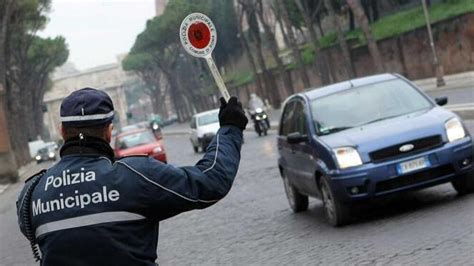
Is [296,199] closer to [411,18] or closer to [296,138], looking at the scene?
[296,138]

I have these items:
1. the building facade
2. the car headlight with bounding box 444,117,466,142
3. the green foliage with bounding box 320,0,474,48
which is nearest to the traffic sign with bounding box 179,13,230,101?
the car headlight with bounding box 444,117,466,142

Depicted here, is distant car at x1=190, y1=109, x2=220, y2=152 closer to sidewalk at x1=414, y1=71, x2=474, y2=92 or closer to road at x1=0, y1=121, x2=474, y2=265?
sidewalk at x1=414, y1=71, x2=474, y2=92

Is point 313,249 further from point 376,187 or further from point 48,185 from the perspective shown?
point 48,185

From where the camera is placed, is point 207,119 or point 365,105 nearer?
point 365,105

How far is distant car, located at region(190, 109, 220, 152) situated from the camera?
32875mm

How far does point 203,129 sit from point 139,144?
510 centimetres

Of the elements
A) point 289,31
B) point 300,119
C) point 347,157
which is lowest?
point 347,157

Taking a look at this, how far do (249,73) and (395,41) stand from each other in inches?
1299

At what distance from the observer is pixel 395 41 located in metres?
47.6

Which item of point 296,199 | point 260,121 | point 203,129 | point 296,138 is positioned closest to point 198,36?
point 296,138

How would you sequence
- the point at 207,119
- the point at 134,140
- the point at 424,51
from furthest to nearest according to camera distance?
the point at 424,51 → the point at 207,119 → the point at 134,140

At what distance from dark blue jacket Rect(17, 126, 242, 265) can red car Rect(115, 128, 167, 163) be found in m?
24.2

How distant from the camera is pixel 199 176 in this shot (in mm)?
3381

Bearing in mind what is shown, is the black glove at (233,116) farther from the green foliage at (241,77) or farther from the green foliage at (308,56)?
the green foliage at (241,77)
